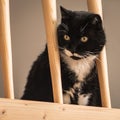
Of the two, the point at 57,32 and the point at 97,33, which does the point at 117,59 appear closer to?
the point at 97,33

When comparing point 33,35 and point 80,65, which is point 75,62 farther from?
point 33,35

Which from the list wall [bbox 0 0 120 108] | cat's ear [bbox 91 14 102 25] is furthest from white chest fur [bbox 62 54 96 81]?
wall [bbox 0 0 120 108]

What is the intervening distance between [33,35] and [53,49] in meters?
0.70

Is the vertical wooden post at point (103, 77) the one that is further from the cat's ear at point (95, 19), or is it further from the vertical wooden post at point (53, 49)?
the vertical wooden post at point (53, 49)

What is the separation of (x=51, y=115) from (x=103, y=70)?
242 mm

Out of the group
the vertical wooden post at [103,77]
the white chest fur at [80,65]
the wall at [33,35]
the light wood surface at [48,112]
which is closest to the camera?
the light wood surface at [48,112]

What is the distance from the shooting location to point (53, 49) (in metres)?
0.91

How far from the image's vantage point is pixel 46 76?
3.64 ft

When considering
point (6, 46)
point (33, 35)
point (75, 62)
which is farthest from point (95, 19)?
point (33, 35)

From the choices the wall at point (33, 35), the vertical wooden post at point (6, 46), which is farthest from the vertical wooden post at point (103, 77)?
the wall at point (33, 35)

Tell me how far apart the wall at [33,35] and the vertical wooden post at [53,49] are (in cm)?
66

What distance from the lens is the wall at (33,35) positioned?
1571 millimetres

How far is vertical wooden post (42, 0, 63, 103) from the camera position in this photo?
0.90m

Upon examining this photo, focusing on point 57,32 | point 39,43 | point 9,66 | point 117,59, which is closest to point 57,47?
point 57,32
